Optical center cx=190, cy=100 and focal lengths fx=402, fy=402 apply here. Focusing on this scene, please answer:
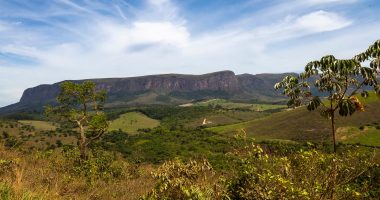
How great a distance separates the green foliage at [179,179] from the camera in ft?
36.4

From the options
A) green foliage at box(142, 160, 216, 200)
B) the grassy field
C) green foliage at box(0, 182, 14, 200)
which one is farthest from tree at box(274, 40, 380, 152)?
the grassy field

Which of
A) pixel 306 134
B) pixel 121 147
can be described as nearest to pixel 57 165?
pixel 306 134

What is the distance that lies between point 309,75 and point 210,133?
15248 centimetres

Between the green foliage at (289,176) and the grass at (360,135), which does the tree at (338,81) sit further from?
the grass at (360,135)

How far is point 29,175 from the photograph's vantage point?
52.6ft

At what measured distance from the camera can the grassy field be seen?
383ft

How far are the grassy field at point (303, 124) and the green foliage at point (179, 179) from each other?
314 ft

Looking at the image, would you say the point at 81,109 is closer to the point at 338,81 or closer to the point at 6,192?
the point at 338,81

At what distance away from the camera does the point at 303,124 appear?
427 feet

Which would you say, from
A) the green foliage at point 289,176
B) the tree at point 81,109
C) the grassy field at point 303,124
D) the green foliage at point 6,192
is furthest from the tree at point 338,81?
the grassy field at point 303,124

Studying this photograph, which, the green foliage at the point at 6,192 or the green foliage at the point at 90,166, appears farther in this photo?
the green foliage at the point at 90,166

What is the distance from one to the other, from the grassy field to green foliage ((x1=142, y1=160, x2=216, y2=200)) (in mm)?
95761

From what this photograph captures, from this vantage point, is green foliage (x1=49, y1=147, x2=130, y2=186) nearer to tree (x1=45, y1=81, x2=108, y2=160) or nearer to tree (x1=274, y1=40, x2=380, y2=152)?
tree (x1=45, y1=81, x2=108, y2=160)

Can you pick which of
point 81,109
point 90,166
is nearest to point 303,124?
point 81,109
